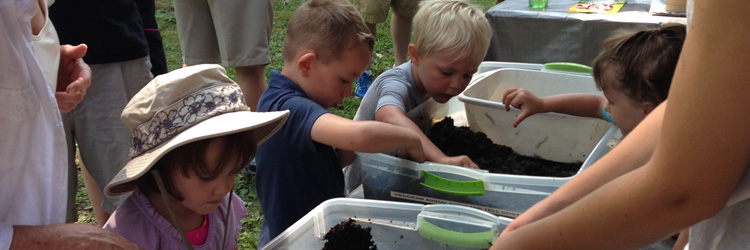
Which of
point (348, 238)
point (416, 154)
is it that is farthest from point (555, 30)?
point (348, 238)

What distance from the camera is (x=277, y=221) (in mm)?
1833

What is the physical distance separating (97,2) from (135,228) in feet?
3.68

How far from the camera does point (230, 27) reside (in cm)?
310

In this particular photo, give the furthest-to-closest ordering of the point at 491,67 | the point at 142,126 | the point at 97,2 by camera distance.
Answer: the point at 491,67
the point at 97,2
the point at 142,126

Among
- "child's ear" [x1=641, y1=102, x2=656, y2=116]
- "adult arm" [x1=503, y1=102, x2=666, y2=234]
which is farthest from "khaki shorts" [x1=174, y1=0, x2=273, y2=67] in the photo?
"adult arm" [x1=503, y1=102, x2=666, y2=234]

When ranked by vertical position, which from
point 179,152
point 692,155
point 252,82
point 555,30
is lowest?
point 252,82

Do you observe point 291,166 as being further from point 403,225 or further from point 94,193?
point 94,193

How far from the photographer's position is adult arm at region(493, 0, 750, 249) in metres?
0.60

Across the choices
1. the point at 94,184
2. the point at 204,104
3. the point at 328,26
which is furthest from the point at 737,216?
the point at 94,184

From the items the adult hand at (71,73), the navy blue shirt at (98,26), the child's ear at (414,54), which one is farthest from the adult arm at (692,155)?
the navy blue shirt at (98,26)

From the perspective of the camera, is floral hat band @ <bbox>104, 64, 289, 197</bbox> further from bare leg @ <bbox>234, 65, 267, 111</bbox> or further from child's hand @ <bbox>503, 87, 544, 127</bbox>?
bare leg @ <bbox>234, 65, 267, 111</bbox>

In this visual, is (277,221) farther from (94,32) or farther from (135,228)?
(94,32)

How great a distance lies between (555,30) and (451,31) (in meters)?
0.77

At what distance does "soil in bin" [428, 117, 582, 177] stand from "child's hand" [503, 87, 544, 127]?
11cm
